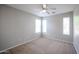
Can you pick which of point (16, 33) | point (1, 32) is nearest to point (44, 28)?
point (16, 33)

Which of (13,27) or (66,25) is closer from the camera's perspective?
(13,27)

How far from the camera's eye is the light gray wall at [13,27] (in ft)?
10.0

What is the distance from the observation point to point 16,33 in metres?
3.86

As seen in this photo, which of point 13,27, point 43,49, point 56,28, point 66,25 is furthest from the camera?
point 56,28

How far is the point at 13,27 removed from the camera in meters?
3.61

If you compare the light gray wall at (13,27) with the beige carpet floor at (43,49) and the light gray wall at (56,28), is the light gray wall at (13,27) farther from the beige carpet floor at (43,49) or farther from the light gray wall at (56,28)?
the light gray wall at (56,28)

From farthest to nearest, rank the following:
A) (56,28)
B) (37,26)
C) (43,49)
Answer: (37,26) < (56,28) < (43,49)

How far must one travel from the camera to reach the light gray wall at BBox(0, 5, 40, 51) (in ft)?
10.0

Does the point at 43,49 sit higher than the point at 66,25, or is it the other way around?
the point at 66,25

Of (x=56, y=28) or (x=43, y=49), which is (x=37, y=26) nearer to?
(x=56, y=28)

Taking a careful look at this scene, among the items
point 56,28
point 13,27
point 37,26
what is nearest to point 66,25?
point 56,28

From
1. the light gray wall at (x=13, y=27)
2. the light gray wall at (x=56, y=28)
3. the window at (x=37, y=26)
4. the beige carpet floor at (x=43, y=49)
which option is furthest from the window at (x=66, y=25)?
the light gray wall at (x=13, y=27)

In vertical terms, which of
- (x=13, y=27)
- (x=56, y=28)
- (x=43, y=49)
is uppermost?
(x=13, y=27)

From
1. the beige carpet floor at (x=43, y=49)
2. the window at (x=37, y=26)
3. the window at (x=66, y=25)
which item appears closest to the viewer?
the beige carpet floor at (x=43, y=49)
